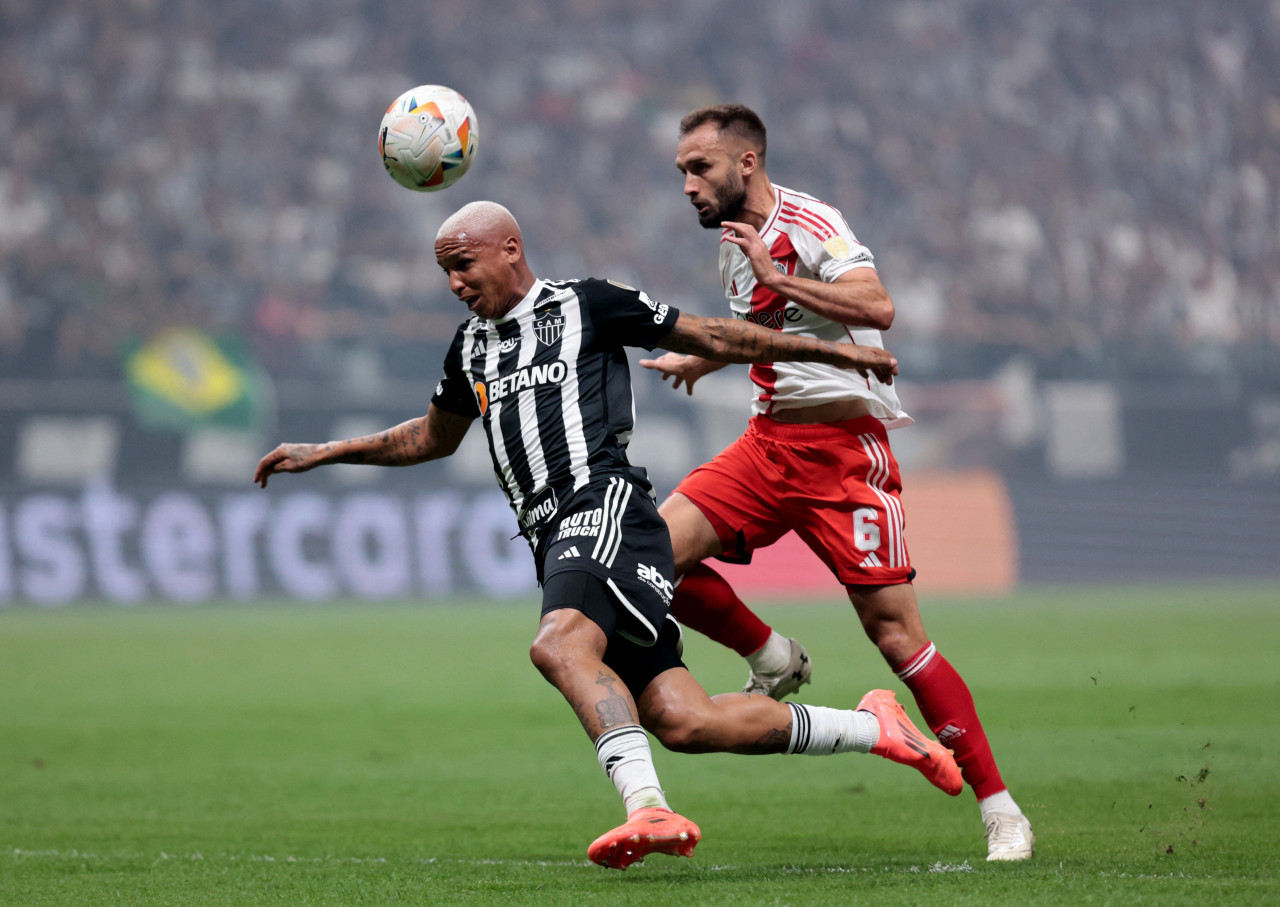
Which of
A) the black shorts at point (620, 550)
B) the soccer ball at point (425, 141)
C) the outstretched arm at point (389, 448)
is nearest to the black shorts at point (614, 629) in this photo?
the black shorts at point (620, 550)

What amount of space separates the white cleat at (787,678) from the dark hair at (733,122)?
6.20 ft

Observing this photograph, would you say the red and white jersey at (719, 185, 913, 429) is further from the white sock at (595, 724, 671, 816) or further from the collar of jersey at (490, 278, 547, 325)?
the white sock at (595, 724, 671, 816)

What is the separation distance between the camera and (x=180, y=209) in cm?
2052

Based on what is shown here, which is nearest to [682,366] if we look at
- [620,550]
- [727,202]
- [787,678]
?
[727,202]

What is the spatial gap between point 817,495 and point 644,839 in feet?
5.89

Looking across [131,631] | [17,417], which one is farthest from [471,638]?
[17,417]

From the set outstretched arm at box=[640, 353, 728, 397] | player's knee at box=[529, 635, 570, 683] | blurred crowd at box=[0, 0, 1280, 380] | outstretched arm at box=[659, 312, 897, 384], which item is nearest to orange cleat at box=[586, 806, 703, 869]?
player's knee at box=[529, 635, 570, 683]

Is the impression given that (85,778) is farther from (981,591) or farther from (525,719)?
(981,591)

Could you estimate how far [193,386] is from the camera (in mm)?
17297

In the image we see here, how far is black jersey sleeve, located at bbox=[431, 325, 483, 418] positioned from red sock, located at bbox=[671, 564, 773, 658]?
106 cm

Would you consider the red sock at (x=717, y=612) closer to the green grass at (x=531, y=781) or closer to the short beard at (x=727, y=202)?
the green grass at (x=531, y=781)

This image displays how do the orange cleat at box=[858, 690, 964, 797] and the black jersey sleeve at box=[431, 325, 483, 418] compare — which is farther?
the black jersey sleeve at box=[431, 325, 483, 418]

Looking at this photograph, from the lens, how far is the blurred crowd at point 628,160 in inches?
774

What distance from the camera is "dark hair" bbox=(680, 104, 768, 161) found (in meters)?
5.15
